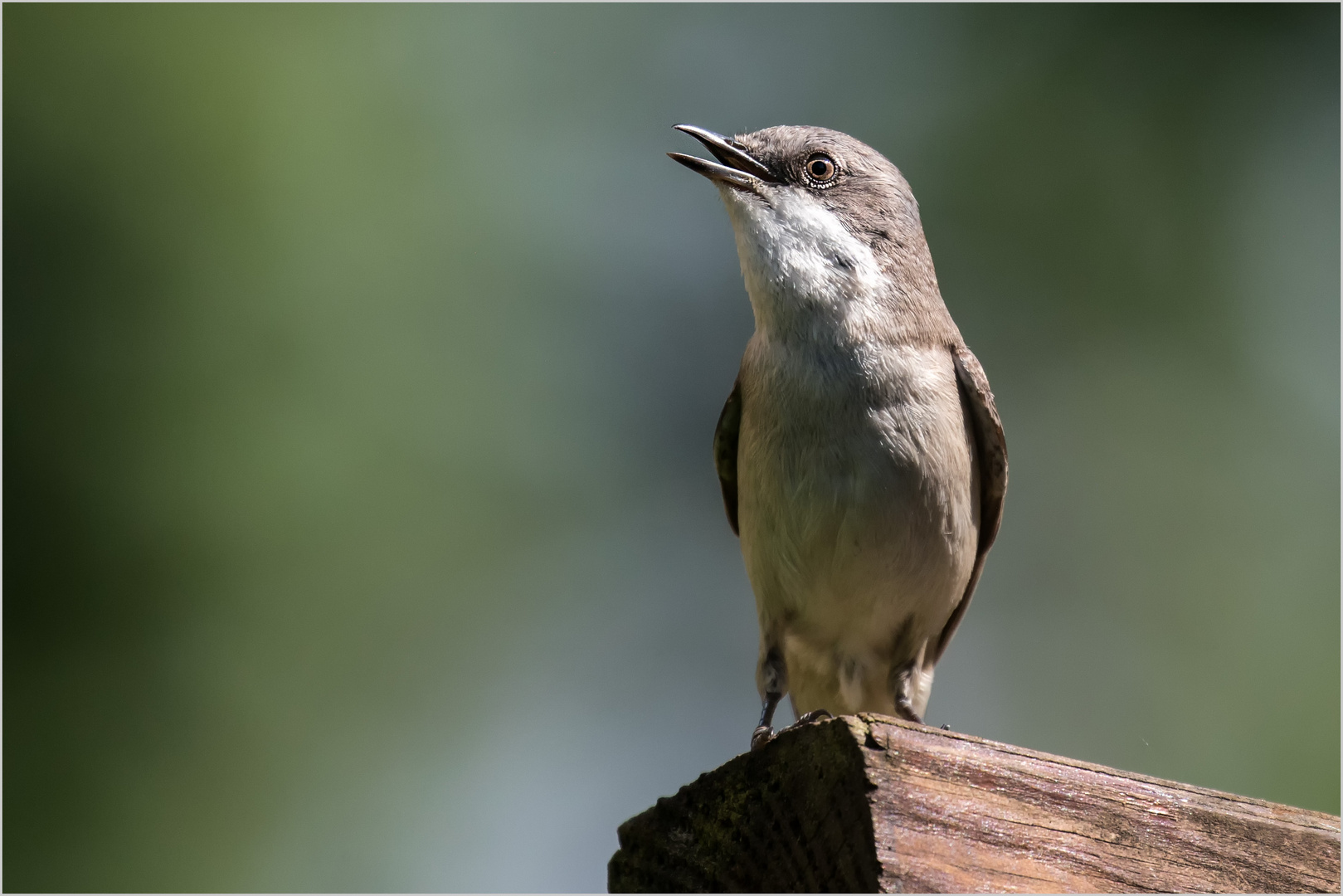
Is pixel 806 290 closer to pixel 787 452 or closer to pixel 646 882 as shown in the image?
pixel 787 452

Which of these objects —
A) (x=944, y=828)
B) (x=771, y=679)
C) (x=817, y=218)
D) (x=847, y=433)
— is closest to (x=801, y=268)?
(x=817, y=218)

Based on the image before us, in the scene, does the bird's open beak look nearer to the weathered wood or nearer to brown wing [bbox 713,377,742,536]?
brown wing [bbox 713,377,742,536]

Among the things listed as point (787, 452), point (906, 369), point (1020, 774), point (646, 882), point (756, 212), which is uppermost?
point (756, 212)

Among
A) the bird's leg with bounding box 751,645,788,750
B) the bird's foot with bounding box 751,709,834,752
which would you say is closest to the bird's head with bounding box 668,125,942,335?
the bird's leg with bounding box 751,645,788,750

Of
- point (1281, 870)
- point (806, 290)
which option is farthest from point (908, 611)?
point (1281, 870)

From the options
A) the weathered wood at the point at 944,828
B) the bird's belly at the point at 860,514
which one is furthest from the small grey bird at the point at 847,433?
the weathered wood at the point at 944,828

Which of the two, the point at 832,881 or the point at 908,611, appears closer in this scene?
the point at 832,881

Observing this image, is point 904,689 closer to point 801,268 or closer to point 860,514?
point 860,514
